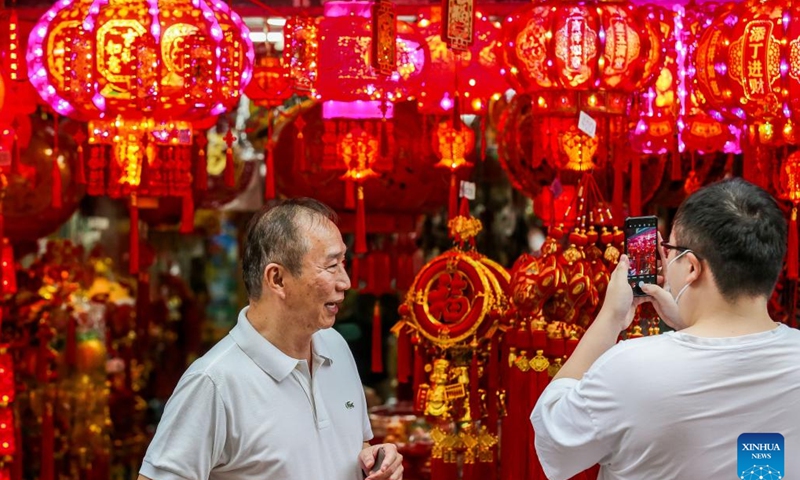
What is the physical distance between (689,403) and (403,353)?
2.02m

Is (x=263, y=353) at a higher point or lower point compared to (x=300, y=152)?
lower

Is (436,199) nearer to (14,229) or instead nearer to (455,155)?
(455,155)

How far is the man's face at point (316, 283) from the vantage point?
8.37ft

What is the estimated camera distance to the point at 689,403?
2.20m

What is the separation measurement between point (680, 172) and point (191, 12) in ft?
5.71

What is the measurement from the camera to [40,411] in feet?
20.6

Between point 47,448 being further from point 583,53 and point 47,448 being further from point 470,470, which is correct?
point 583,53

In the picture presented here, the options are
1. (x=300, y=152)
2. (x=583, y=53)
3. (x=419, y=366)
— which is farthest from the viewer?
(x=300, y=152)

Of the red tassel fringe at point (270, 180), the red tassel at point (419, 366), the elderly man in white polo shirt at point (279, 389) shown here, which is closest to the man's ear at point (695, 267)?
the elderly man in white polo shirt at point (279, 389)

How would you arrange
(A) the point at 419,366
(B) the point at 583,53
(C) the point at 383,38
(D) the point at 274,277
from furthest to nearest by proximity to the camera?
(A) the point at 419,366 → (C) the point at 383,38 → (B) the point at 583,53 → (D) the point at 274,277

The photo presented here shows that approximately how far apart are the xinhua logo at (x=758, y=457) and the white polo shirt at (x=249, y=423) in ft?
2.52

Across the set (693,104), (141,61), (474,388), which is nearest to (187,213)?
(141,61)

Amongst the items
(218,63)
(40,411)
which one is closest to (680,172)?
(218,63)

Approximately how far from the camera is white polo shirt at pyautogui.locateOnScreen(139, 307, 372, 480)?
241cm
